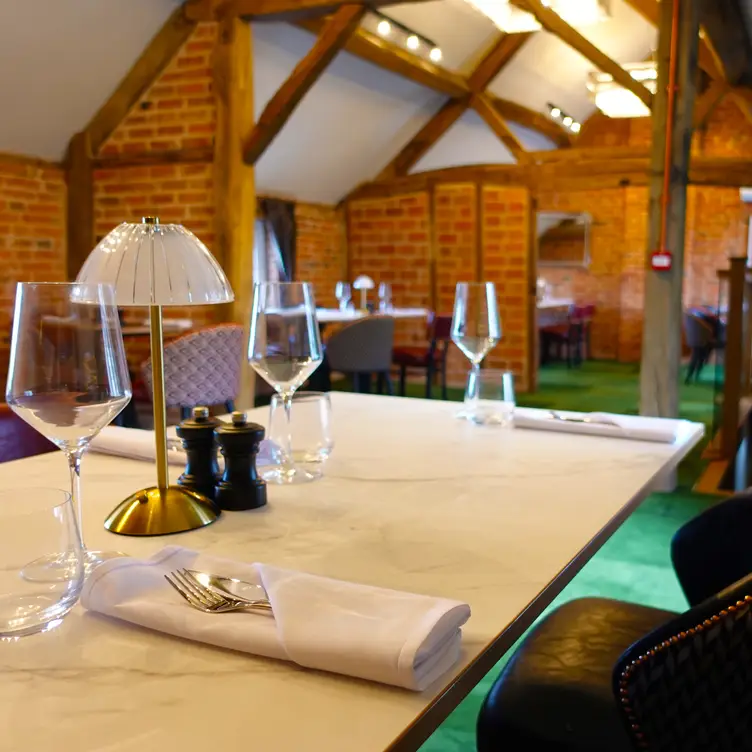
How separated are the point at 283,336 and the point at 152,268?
0.92ft

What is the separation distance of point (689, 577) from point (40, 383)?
1038 mm

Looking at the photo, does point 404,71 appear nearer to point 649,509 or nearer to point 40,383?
point 649,509

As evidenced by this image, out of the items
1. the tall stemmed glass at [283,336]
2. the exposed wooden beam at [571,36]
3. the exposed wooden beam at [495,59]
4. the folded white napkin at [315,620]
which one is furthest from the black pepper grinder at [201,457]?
the exposed wooden beam at [495,59]

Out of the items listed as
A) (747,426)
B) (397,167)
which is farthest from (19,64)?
(747,426)

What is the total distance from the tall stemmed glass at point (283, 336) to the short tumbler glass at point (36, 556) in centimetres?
51

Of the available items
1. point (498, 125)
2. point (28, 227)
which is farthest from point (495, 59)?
point (28, 227)

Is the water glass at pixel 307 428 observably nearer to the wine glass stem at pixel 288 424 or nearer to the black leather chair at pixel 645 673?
the wine glass stem at pixel 288 424

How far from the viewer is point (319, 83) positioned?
6055mm

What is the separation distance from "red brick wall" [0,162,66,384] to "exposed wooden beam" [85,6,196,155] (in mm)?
422

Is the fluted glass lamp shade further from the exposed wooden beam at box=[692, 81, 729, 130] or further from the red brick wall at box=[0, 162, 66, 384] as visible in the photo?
the exposed wooden beam at box=[692, 81, 729, 130]

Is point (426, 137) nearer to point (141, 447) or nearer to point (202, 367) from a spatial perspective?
point (202, 367)

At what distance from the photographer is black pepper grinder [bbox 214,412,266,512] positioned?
42.0 inches

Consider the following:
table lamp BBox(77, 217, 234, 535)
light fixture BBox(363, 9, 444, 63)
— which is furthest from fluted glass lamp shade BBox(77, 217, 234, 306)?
light fixture BBox(363, 9, 444, 63)

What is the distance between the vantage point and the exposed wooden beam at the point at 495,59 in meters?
6.96
